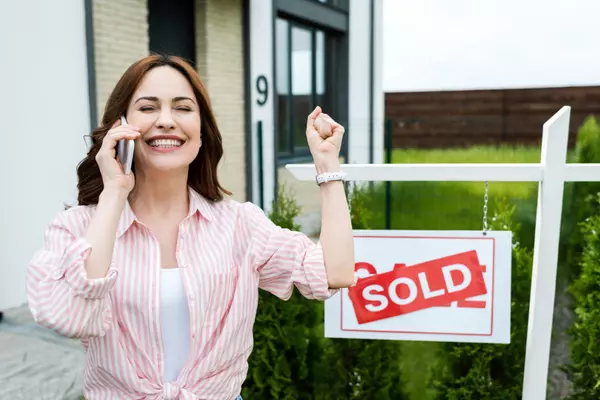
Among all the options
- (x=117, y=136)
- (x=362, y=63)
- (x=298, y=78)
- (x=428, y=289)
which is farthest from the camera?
(x=362, y=63)

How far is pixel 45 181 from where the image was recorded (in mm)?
5004

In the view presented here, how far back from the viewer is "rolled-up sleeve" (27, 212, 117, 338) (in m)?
1.32

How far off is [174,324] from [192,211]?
0.31 m

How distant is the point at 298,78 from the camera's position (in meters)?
10.2

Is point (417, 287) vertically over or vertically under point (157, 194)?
under

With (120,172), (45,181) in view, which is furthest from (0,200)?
(120,172)

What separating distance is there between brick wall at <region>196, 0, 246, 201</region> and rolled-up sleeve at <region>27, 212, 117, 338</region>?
5.73 metres

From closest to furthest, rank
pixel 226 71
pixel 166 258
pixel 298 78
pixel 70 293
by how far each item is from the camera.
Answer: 1. pixel 70 293
2. pixel 166 258
3. pixel 226 71
4. pixel 298 78

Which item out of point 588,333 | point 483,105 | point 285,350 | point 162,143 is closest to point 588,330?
point 588,333

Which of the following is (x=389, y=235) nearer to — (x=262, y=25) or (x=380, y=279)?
(x=380, y=279)

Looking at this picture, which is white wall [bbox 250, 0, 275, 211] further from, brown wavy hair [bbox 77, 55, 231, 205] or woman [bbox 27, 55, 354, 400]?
woman [bbox 27, 55, 354, 400]

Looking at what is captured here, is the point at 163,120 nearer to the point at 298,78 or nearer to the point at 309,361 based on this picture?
the point at 309,361

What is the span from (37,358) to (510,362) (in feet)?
9.39

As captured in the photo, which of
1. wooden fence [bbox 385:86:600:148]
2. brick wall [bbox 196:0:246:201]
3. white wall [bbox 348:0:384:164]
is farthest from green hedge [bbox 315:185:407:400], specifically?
wooden fence [bbox 385:86:600:148]
